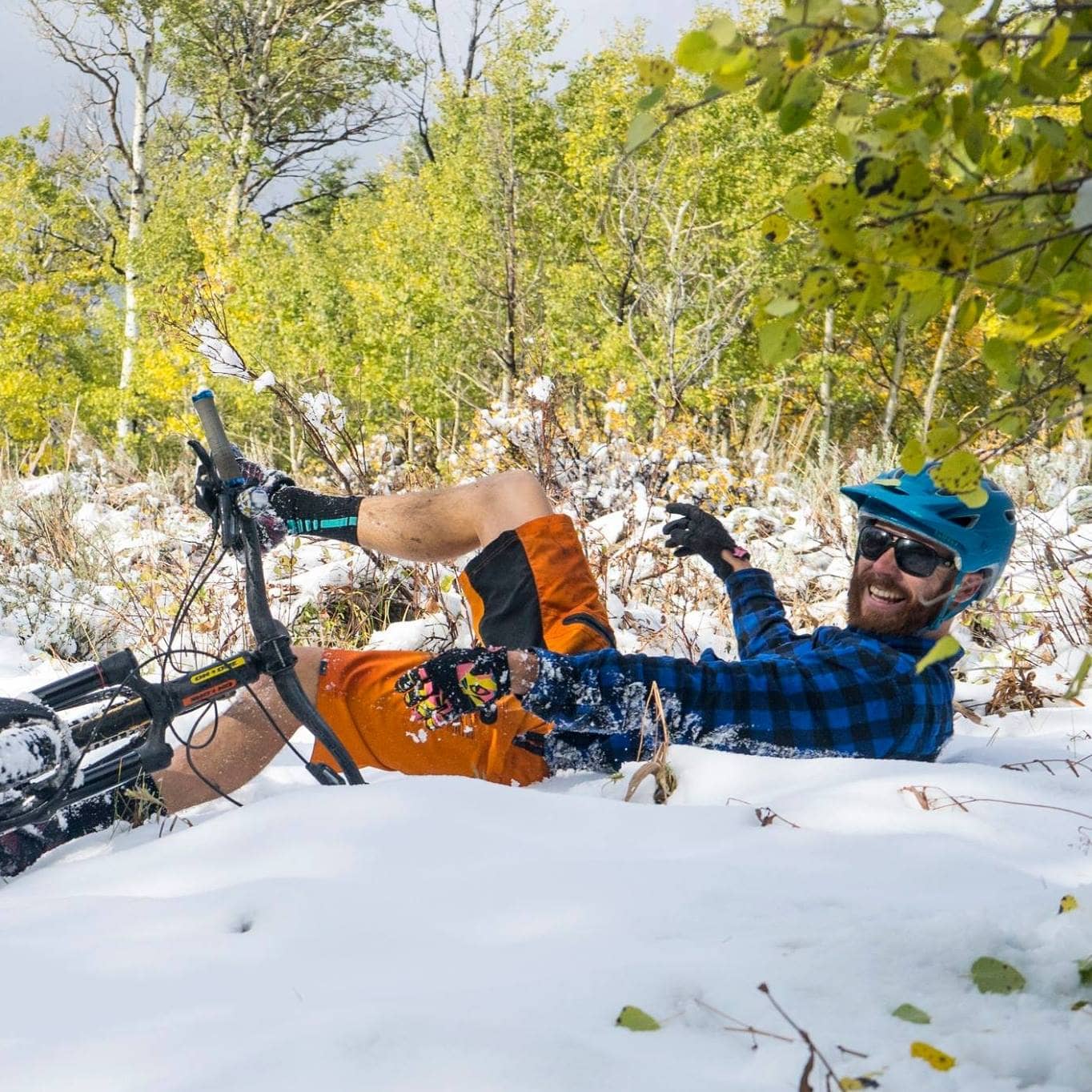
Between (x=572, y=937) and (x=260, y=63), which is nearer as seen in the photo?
(x=572, y=937)

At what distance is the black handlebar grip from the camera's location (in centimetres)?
213

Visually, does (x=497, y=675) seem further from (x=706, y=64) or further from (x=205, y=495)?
(x=706, y=64)

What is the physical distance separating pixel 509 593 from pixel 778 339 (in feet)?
6.04

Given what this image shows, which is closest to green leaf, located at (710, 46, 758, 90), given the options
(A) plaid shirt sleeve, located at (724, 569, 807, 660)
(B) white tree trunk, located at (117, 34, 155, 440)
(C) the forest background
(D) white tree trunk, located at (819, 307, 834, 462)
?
(C) the forest background

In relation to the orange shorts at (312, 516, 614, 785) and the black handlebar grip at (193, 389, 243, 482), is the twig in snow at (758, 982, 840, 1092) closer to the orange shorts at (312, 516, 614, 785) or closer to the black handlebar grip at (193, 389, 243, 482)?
the orange shorts at (312, 516, 614, 785)

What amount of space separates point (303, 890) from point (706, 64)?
116cm

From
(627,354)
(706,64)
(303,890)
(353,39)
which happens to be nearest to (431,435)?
(627,354)

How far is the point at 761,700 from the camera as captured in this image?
2.22 metres

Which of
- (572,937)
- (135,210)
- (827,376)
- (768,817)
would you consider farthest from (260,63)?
(572,937)

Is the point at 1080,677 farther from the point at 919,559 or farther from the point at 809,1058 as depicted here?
the point at 919,559

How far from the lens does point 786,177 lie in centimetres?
1108

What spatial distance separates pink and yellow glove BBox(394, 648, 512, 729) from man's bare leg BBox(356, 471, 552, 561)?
0.48 m

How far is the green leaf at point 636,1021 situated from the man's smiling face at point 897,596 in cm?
152

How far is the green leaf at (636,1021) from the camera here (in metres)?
1.08
